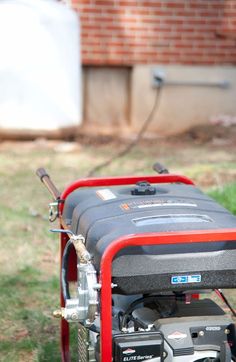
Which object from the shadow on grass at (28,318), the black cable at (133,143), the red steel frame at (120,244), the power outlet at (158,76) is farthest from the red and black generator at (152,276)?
the power outlet at (158,76)

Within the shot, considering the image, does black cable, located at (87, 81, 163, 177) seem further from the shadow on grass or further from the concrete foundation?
the shadow on grass

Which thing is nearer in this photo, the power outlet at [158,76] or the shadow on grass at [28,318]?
the shadow on grass at [28,318]

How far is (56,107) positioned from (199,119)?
77.7 inches

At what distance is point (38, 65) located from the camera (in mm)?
8547

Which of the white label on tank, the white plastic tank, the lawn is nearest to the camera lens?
the white label on tank

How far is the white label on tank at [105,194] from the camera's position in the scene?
3.21m

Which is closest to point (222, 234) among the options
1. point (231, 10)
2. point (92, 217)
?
point (92, 217)

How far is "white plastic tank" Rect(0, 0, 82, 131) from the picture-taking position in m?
8.45

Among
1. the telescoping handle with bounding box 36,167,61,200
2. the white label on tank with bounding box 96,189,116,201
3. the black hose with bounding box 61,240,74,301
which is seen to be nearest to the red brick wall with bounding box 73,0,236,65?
the telescoping handle with bounding box 36,167,61,200

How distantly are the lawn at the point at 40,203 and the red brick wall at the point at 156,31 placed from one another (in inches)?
46.0

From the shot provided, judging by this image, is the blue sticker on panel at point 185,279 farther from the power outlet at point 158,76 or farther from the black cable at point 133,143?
the power outlet at point 158,76

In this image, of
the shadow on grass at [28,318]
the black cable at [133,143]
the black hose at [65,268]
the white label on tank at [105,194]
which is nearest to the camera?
the black hose at [65,268]

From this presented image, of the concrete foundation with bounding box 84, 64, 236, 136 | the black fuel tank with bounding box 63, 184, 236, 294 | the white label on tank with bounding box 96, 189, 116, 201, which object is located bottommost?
the black fuel tank with bounding box 63, 184, 236, 294

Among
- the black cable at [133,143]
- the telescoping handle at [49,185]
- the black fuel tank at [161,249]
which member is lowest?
the black fuel tank at [161,249]
